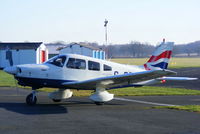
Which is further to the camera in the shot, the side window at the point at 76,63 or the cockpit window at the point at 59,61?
the side window at the point at 76,63

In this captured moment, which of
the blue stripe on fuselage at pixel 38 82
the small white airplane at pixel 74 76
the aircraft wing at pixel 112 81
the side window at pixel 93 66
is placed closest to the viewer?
the aircraft wing at pixel 112 81

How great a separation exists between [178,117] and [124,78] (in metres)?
3.54

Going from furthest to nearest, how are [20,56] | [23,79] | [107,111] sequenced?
[20,56], [23,79], [107,111]

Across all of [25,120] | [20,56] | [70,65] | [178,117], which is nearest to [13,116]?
[25,120]

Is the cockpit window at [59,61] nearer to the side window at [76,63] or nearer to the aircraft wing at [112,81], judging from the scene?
the side window at [76,63]

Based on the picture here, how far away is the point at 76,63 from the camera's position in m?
15.2

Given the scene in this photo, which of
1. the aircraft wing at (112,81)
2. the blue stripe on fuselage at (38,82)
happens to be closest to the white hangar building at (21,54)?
the blue stripe on fuselage at (38,82)

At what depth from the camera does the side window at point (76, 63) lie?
15008mm

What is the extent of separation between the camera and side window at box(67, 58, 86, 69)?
49.2 ft

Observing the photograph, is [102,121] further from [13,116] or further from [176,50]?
[176,50]

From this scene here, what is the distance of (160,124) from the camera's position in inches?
391

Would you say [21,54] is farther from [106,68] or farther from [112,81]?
[112,81]

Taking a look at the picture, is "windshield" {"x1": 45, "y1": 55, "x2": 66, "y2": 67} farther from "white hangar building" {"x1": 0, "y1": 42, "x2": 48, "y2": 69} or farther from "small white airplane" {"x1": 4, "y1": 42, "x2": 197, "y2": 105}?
"white hangar building" {"x1": 0, "y1": 42, "x2": 48, "y2": 69}

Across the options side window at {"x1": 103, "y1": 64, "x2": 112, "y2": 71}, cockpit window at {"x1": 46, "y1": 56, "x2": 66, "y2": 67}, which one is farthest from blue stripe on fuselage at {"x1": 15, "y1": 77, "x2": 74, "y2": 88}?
side window at {"x1": 103, "y1": 64, "x2": 112, "y2": 71}
